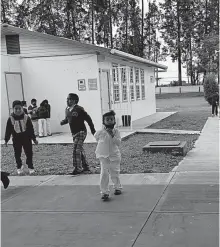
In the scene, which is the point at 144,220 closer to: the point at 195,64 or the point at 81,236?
the point at 81,236

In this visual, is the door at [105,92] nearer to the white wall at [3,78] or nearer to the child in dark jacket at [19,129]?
the white wall at [3,78]

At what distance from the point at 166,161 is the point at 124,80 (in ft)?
32.2

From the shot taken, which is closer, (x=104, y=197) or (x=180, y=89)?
(x=104, y=197)

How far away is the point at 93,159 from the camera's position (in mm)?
9000

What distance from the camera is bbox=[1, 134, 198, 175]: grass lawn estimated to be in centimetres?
782

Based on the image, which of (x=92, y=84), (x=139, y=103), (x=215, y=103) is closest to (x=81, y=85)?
(x=92, y=84)

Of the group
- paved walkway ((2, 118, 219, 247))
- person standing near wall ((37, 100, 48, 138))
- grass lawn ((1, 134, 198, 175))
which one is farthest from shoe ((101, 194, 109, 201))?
person standing near wall ((37, 100, 48, 138))

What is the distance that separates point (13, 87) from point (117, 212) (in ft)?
34.1

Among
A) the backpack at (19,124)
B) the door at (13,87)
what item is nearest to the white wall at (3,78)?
the door at (13,87)

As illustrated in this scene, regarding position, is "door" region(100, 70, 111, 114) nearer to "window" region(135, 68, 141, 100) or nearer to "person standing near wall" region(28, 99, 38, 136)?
"person standing near wall" region(28, 99, 38, 136)

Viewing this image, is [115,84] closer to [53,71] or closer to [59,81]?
[59,81]

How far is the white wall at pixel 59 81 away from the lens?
13746mm

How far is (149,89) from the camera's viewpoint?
73.0 ft

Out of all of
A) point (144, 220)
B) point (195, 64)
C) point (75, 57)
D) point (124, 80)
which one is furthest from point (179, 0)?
point (144, 220)
